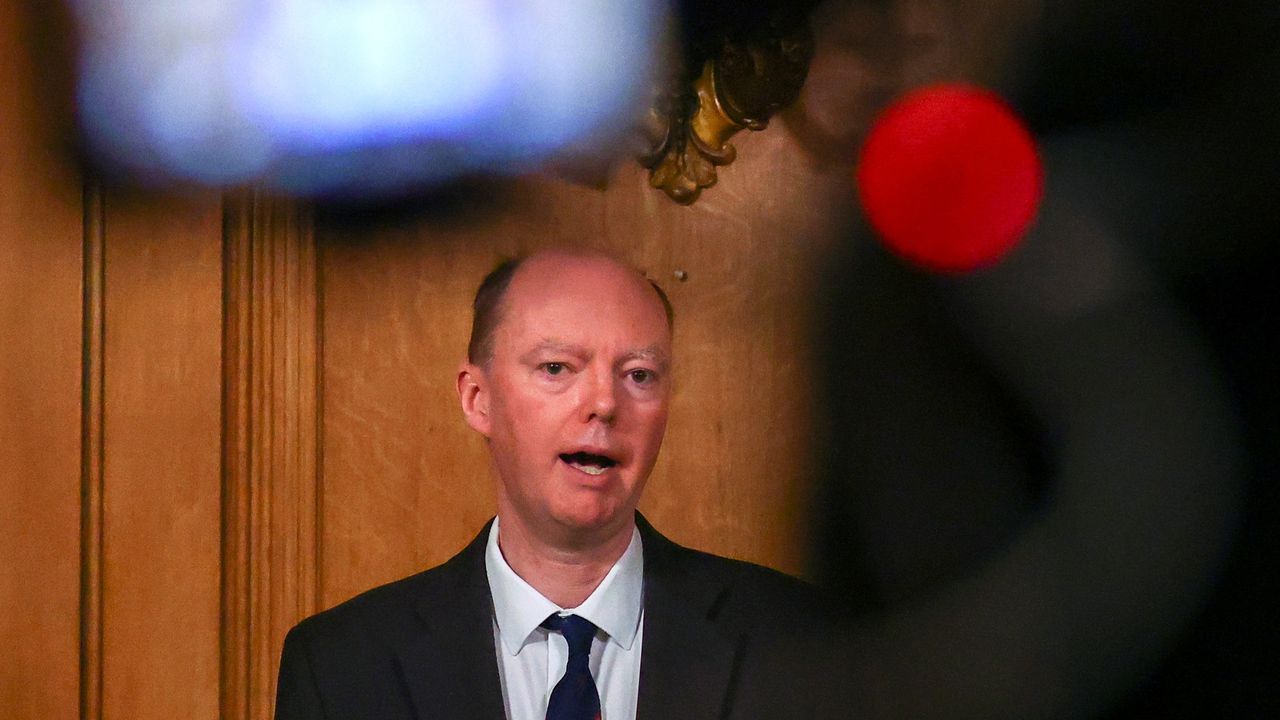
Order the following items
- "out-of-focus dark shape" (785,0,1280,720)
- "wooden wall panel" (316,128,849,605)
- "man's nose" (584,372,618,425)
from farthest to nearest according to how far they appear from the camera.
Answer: "out-of-focus dark shape" (785,0,1280,720), "wooden wall panel" (316,128,849,605), "man's nose" (584,372,618,425)

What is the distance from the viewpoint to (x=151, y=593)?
116 centimetres

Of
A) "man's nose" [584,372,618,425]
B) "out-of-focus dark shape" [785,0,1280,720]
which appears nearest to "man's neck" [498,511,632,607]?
"man's nose" [584,372,618,425]

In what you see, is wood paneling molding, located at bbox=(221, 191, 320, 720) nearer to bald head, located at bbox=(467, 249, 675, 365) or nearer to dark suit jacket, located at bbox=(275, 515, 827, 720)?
dark suit jacket, located at bbox=(275, 515, 827, 720)

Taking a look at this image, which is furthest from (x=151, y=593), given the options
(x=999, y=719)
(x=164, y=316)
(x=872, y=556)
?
(x=999, y=719)

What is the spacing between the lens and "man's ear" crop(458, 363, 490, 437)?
1.14 meters

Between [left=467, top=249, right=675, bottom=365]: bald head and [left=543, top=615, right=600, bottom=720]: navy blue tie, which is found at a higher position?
[left=467, top=249, right=675, bottom=365]: bald head

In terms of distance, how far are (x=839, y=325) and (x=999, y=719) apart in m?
0.45

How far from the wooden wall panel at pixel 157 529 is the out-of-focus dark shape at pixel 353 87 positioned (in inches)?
7.4

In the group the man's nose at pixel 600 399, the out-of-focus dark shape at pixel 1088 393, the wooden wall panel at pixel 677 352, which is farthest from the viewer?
the out-of-focus dark shape at pixel 1088 393

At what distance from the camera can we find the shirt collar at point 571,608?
3.68 ft

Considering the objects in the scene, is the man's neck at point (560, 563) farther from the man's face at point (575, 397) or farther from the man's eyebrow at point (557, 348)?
the man's eyebrow at point (557, 348)

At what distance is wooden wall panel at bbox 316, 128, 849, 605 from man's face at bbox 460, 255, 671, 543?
67 millimetres

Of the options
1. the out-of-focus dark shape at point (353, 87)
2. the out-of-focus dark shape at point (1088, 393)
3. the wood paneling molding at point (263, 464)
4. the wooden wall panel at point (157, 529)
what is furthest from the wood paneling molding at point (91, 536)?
the out-of-focus dark shape at point (1088, 393)

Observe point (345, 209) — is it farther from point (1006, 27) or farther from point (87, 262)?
point (1006, 27)
